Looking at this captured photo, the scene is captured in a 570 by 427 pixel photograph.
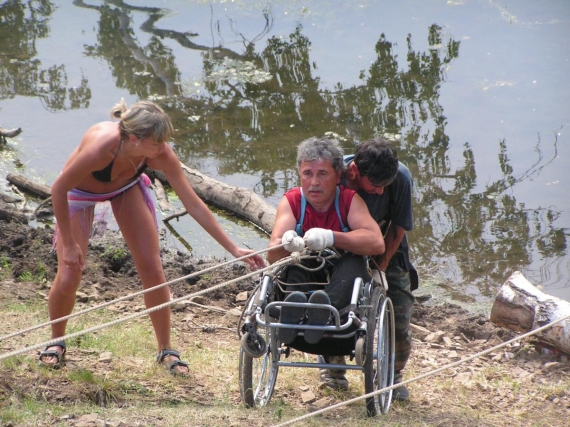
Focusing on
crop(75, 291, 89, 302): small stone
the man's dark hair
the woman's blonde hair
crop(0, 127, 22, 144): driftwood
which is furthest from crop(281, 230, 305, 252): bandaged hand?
crop(0, 127, 22, 144): driftwood

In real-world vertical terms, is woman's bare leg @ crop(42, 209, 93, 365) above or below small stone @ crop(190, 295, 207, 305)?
above

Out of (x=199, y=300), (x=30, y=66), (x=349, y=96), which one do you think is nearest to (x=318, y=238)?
(x=199, y=300)

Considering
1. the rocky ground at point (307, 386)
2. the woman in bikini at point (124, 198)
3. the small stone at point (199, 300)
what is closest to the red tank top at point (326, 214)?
the woman in bikini at point (124, 198)

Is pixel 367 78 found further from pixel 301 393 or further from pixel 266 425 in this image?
pixel 266 425

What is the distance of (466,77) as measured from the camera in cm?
1048

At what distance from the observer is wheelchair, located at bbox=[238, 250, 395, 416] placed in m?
3.60

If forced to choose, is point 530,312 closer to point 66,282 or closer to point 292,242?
point 292,242

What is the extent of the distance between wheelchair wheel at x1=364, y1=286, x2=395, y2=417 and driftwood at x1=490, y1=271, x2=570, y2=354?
145cm

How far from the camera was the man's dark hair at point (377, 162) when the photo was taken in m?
3.82

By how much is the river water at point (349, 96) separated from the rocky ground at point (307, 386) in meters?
0.85

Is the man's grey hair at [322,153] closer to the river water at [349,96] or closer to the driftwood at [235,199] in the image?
the river water at [349,96]

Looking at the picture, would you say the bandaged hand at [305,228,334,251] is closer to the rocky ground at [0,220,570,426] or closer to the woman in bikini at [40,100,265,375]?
the woman in bikini at [40,100,265,375]

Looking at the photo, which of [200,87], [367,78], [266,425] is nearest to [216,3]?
[200,87]

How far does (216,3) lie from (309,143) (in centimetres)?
996
